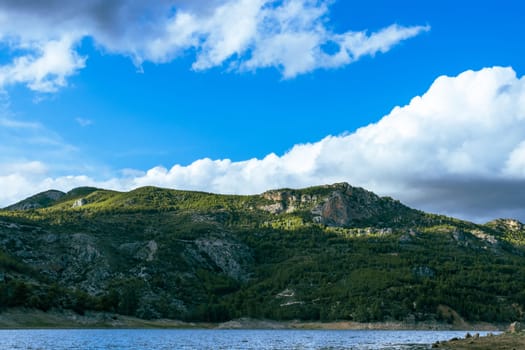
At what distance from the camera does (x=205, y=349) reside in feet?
407

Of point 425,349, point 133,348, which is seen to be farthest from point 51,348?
point 425,349

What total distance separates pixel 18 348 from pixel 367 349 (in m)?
68.5

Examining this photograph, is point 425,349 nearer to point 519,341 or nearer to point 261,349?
point 519,341

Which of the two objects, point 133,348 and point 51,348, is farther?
point 133,348

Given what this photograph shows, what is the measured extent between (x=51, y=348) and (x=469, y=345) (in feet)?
268

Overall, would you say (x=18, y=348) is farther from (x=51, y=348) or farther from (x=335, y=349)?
(x=335, y=349)

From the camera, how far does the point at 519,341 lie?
392ft

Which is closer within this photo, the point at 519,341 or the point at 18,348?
the point at 18,348

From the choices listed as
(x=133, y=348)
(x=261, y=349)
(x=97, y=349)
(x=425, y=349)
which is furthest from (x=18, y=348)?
(x=425, y=349)

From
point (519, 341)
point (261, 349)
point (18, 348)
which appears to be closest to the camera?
point (18, 348)

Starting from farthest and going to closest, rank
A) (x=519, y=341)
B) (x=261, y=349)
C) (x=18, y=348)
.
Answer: (x=261, y=349) → (x=519, y=341) → (x=18, y=348)

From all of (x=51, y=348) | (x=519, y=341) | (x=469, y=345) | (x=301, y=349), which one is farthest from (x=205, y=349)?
(x=519, y=341)

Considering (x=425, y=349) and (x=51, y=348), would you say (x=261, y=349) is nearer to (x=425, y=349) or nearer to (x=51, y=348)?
(x=425, y=349)

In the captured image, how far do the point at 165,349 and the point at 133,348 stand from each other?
6276 millimetres
